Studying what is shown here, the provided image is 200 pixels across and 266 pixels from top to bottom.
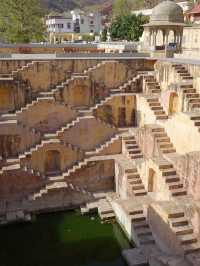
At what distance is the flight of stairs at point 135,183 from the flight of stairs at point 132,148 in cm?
95

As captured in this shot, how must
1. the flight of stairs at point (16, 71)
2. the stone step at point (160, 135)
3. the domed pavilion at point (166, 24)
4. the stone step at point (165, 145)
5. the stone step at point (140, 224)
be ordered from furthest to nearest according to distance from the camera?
Result: the domed pavilion at point (166, 24)
the flight of stairs at point (16, 71)
the stone step at point (160, 135)
the stone step at point (165, 145)
the stone step at point (140, 224)

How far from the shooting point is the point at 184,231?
33.1ft

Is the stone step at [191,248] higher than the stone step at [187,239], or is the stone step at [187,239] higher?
the stone step at [187,239]

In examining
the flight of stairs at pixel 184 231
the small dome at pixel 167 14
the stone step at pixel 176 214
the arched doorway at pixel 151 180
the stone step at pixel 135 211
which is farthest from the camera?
the small dome at pixel 167 14

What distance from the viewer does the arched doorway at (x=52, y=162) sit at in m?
14.7

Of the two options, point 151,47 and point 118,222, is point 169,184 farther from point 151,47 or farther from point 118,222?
point 151,47

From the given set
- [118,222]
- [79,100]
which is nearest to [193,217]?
[118,222]

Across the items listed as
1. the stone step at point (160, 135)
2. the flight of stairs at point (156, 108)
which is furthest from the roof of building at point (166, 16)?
the stone step at point (160, 135)

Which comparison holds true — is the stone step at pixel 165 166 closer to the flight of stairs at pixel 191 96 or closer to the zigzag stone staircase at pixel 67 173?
the flight of stairs at pixel 191 96

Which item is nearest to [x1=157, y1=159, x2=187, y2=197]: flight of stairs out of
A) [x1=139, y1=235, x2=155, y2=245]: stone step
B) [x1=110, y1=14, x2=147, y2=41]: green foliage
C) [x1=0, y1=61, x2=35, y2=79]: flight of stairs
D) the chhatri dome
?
[x1=139, y1=235, x2=155, y2=245]: stone step

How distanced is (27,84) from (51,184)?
4.95 metres

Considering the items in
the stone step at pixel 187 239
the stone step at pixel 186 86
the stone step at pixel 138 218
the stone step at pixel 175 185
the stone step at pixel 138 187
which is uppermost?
the stone step at pixel 186 86

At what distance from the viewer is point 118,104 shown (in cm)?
1634

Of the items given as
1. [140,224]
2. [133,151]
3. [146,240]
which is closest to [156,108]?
[133,151]
